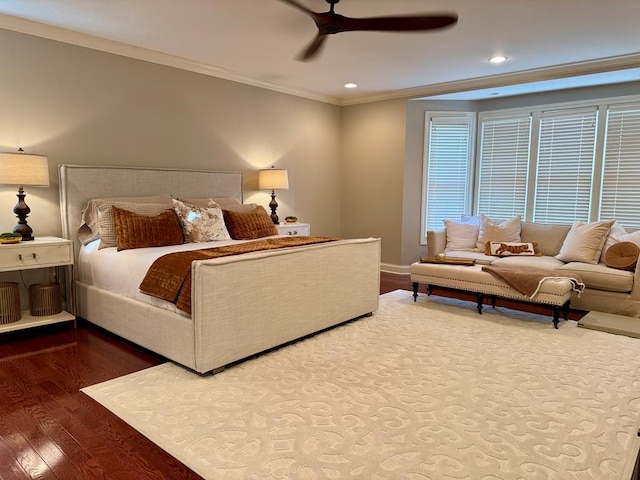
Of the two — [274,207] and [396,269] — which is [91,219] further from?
[396,269]

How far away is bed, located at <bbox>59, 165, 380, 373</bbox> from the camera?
274cm

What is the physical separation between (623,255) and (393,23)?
3.18 m

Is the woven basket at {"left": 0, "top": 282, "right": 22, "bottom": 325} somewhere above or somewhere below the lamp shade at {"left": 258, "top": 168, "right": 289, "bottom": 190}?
below

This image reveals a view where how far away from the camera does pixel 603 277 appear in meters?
4.14

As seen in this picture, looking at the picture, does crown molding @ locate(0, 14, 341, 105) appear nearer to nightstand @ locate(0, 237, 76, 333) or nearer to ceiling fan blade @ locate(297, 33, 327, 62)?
ceiling fan blade @ locate(297, 33, 327, 62)

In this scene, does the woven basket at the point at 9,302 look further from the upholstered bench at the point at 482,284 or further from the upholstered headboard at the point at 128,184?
the upholstered bench at the point at 482,284

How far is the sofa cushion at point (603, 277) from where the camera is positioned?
4.04 meters

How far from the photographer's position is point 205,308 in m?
2.69

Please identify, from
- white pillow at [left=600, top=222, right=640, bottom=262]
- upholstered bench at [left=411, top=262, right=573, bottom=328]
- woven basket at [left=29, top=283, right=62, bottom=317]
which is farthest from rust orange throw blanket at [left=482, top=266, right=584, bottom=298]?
woven basket at [left=29, top=283, right=62, bottom=317]

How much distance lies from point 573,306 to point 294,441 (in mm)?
3570

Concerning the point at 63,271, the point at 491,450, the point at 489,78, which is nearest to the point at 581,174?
the point at 489,78

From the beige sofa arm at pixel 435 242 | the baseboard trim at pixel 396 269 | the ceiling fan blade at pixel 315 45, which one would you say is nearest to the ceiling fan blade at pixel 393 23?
the ceiling fan blade at pixel 315 45

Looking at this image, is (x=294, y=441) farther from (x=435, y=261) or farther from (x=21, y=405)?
(x=435, y=261)

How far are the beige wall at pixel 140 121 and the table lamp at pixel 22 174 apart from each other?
0.65ft
